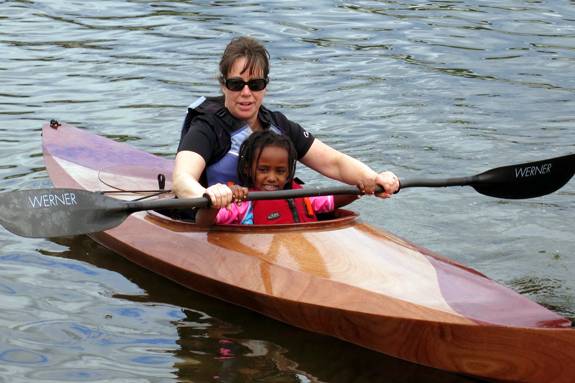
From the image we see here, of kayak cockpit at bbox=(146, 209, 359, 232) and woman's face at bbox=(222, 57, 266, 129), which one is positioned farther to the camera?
woman's face at bbox=(222, 57, 266, 129)

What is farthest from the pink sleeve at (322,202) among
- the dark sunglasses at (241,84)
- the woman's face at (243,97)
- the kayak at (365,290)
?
the dark sunglasses at (241,84)

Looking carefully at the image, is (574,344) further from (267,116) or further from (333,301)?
(267,116)

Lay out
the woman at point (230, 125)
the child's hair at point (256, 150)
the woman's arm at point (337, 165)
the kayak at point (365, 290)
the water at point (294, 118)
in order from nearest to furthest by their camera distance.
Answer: the kayak at point (365, 290), the water at point (294, 118), the child's hair at point (256, 150), the woman at point (230, 125), the woman's arm at point (337, 165)

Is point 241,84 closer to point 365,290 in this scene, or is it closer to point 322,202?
point 322,202

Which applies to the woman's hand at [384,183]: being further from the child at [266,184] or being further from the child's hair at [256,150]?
the child's hair at [256,150]

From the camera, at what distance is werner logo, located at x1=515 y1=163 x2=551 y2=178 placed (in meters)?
6.28

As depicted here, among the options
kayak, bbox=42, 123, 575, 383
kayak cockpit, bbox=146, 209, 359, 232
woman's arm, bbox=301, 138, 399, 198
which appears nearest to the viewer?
kayak, bbox=42, 123, 575, 383

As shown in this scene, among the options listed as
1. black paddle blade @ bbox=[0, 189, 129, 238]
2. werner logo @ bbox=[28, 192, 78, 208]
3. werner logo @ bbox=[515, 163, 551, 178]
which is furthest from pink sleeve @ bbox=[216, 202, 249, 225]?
werner logo @ bbox=[515, 163, 551, 178]

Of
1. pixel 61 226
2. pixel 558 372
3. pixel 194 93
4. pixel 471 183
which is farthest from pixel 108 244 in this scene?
pixel 194 93

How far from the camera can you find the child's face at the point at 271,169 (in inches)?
228

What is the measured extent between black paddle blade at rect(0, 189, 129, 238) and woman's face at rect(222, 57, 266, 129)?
81cm

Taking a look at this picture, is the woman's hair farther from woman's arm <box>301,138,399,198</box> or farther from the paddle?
the paddle

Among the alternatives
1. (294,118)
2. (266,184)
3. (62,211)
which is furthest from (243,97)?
(294,118)

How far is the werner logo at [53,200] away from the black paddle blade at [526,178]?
2.15m
